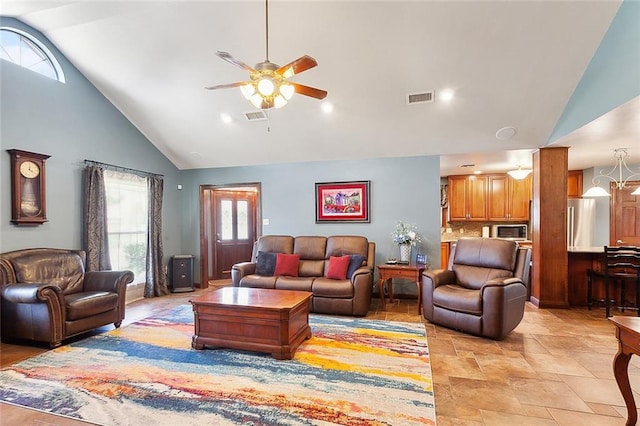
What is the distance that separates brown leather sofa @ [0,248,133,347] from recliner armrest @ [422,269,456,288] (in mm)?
3816

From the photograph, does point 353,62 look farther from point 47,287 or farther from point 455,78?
point 47,287

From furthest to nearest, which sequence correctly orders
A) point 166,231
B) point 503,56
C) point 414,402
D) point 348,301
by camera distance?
point 166,231 < point 348,301 < point 503,56 < point 414,402

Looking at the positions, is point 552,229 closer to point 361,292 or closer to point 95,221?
point 361,292

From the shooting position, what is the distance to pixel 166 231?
19.5 feet

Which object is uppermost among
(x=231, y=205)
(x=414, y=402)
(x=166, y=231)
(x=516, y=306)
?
(x=231, y=205)

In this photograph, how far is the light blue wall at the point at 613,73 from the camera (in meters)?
2.72

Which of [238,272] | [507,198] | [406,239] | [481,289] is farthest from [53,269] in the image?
[507,198]

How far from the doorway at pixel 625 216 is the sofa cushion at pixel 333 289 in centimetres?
543

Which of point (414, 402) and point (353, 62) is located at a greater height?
point (353, 62)

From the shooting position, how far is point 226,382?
2.49 meters

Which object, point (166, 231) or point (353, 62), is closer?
point (353, 62)

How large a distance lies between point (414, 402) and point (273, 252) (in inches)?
130

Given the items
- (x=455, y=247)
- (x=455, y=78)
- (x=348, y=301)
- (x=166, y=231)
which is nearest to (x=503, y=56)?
(x=455, y=78)

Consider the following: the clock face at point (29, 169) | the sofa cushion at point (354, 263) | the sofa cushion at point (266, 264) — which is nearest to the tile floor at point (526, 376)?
the sofa cushion at point (354, 263)
